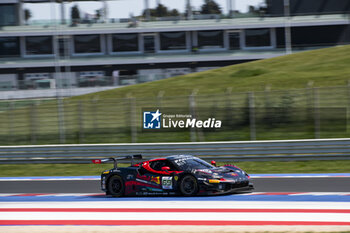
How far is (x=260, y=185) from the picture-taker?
529 inches

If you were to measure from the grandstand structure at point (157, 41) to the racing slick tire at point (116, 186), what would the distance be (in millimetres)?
30741

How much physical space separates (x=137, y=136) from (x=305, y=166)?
263 inches

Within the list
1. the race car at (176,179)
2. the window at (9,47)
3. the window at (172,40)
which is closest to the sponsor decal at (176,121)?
the race car at (176,179)

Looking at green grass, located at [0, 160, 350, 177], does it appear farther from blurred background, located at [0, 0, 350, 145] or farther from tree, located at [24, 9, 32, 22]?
tree, located at [24, 9, 32, 22]

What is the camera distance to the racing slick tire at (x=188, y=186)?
11664 millimetres

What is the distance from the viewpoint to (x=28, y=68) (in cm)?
4578

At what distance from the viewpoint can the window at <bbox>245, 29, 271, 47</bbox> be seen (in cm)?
4578

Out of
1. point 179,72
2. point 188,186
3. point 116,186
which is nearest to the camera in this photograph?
point 188,186

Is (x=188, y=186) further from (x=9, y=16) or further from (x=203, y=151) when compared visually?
(x=9, y=16)

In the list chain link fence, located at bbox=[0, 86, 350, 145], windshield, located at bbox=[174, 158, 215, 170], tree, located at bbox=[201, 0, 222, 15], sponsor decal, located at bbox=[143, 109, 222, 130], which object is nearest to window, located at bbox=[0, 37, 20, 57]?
tree, located at bbox=[201, 0, 222, 15]

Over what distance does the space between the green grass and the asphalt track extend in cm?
177

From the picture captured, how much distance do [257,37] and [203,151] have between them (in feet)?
96.9

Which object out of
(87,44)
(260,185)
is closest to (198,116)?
(260,185)

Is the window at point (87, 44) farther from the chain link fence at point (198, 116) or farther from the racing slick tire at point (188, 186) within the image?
the racing slick tire at point (188, 186)
